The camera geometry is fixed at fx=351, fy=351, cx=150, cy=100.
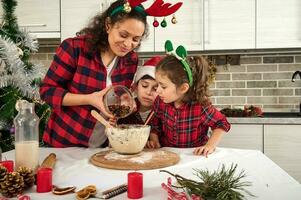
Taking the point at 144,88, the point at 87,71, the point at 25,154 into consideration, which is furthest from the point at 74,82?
the point at 25,154

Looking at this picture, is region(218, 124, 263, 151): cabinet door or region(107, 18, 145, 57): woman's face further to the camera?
region(218, 124, 263, 151): cabinet door

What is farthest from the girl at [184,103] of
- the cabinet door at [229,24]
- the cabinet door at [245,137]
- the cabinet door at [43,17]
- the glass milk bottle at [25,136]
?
the cabinet door at [43,17]

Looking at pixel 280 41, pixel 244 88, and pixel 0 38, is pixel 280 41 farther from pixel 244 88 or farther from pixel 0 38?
pixel 0 38

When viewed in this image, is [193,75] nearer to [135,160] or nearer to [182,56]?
[182,56]

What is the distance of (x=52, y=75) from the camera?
5.09ft

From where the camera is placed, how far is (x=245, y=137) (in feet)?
8.89

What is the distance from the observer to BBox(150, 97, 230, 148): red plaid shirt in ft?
5.39

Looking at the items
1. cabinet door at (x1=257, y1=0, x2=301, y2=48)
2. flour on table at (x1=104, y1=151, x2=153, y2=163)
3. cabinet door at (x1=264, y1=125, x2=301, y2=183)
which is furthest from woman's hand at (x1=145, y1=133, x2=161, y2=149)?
cabinet door at (x1=257, y1=0, x2=301, y2=48)

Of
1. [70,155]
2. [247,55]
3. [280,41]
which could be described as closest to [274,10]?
[280,41]

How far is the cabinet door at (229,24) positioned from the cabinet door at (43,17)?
1.32 metres

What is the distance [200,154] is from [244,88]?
203cm

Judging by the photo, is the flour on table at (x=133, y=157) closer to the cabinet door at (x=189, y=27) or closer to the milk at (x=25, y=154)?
the milk at (x=25, y=154)

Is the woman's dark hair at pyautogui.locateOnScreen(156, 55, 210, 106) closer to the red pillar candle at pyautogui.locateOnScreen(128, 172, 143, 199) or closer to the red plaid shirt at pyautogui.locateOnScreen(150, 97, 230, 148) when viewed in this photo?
the red plaid shirt at pyautogui.locateOnScreen(150, 97, 230, 148)

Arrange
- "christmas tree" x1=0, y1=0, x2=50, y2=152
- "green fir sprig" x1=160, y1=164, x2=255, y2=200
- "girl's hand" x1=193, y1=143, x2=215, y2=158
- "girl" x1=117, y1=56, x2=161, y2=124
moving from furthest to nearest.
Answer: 1. "christmas tree" x1=0, y1=0, x2=50, y2=152
2. "girl" x1=117, y1=56, x2=161, y2=124
3. "girl's hand" x1=193, y1=143, x2=215, y2=158
4. "green fir sprig" x1=160, y1=164, x2=255, y2=200
